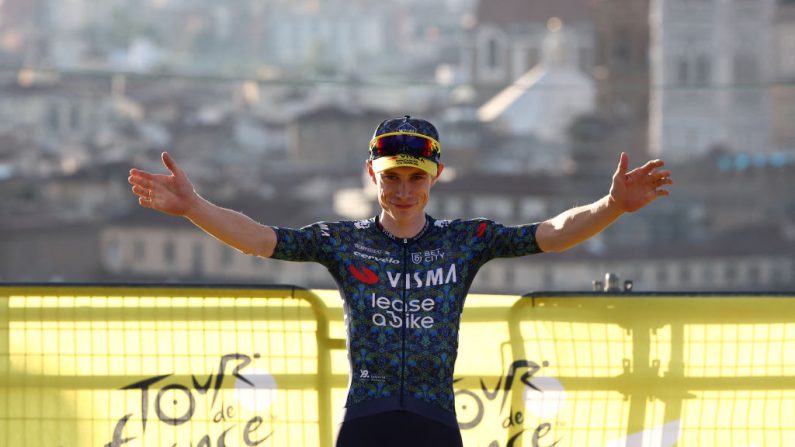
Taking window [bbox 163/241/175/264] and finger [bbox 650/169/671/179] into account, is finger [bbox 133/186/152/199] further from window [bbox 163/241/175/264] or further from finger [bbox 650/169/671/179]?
window [bbox 163/241/175/264]

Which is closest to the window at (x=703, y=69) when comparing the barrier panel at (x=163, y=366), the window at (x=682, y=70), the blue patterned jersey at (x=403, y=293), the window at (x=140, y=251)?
the window at (x=682, y=70)

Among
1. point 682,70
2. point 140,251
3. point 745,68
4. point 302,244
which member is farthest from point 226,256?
point 302,244

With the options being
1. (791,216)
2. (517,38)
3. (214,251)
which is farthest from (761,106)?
(214,251)

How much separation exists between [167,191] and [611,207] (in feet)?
4.18

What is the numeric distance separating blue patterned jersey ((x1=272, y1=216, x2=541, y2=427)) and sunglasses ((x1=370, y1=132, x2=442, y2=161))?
24 cm

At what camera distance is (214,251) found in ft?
315

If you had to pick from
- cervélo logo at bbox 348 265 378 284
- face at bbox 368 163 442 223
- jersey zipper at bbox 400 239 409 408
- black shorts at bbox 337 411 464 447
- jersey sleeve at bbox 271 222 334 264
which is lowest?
black shorts at bbox 337 411 464 447

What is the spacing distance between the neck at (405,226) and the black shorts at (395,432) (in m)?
0.53

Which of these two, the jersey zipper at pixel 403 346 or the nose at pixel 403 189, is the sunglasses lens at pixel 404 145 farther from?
the jersey zipper at pixel 403 346

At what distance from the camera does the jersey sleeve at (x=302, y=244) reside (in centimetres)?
451

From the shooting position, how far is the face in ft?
14.5

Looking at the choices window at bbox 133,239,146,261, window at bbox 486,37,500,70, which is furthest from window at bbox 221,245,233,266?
window at bbox 486,37,500,70

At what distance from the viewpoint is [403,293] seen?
441 centimetres

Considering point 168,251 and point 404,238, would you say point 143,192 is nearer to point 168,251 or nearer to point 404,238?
point 404,238
